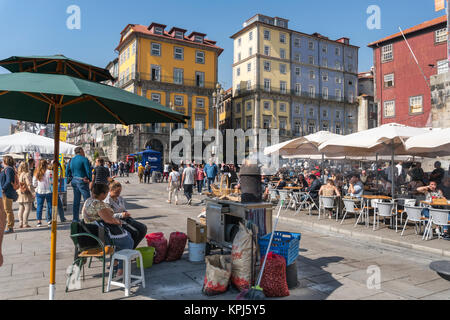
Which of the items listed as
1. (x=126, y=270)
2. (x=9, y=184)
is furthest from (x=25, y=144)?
(x=126, y=270)

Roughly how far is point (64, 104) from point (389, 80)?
109 ft

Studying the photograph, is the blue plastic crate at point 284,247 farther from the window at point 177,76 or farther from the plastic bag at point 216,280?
the window at point 177,76

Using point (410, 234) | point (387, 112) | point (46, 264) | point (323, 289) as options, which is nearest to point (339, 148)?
point (410, 234)

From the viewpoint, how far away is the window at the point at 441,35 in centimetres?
2700

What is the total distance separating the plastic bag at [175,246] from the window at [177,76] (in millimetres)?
38503

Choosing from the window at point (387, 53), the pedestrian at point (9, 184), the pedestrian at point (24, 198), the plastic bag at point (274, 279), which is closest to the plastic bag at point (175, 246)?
the plastic bag at point (274, 279)

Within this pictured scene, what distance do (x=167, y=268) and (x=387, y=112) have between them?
31212 millimetres

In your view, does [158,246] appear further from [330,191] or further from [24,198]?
[330,191]

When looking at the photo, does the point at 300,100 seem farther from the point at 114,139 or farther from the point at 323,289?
the point at 323,289

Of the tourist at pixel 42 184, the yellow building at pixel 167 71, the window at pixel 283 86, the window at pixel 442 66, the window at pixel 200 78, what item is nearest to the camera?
the tourist at pixel 42 184

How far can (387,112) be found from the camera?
30.9 metres

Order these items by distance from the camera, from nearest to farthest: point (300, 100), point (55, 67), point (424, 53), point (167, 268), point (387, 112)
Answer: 1. point (55, 67)
2. point (167, 268)
3. point (424, 53)
4. point (387, 112)
5. point (300, 100)

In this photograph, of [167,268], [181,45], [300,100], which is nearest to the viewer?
[167,268]

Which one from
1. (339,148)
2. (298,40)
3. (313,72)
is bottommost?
(339,148)
